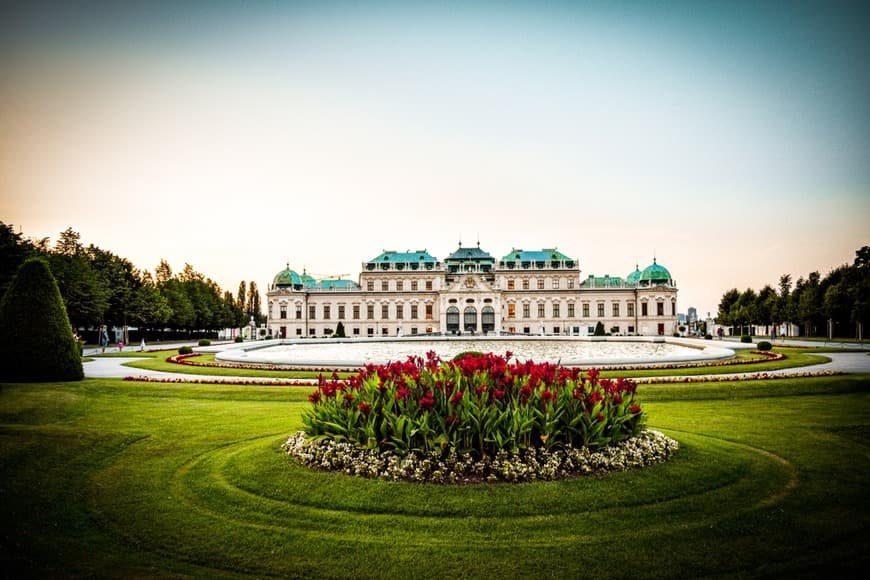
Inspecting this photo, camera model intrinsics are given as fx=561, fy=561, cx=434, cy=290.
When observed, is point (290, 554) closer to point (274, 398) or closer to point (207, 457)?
point (207, 457)

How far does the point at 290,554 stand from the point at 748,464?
287 inches

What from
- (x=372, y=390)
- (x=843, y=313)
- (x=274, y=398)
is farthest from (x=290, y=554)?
(x=843, y=313)

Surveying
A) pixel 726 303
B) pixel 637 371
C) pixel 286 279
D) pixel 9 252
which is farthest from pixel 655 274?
pixel 9 252

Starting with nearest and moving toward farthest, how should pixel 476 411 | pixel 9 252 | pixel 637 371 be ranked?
pixel 476 411 < pixel 637 371 < pixel 9 252

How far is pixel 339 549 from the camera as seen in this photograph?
6.18 meters

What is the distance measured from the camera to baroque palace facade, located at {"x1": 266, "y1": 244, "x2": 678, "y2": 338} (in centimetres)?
8519

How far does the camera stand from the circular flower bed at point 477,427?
8.29m

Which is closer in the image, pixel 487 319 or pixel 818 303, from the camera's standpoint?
pixel 818 303

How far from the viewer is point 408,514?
712 cm

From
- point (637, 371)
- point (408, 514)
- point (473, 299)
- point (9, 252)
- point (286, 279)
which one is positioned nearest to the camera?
point (408, 514)

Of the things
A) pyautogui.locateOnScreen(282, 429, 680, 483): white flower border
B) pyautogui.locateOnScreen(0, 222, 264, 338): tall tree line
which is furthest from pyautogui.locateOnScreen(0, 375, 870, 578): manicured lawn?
pyautogui.locateOnScreen(0, 222, 264, 338): tall tree line

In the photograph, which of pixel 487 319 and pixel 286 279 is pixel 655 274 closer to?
pixel 487 319

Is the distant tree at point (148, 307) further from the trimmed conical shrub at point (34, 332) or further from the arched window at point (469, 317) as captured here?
the trimmed conical shrub at point (34, 332)

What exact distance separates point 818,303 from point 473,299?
4350 centimetres
